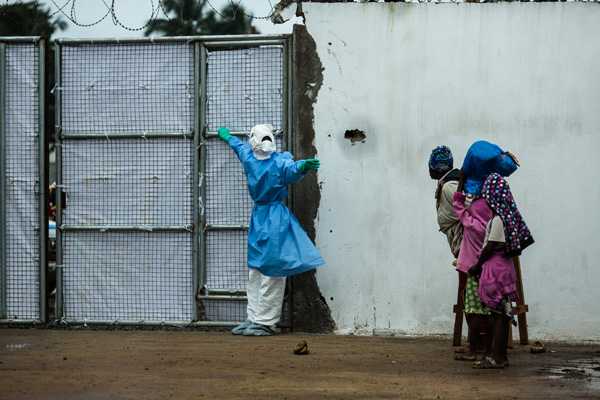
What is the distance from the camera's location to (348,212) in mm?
9586

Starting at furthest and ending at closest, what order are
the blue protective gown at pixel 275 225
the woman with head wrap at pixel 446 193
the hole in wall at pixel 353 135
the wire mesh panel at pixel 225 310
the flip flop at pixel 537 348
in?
the wire mesh panel at pixel 225 310, the hole in wall at pixel 353 135, the blue protective gown at pixel 275 225, the flip flop at pixel 537 348, the woman with head wrap at pixel 446 193

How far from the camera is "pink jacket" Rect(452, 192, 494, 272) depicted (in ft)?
25.4

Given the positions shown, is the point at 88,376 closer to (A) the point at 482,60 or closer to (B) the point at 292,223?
(B) the point at 292,223

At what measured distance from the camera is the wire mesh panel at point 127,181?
9883 millimetres

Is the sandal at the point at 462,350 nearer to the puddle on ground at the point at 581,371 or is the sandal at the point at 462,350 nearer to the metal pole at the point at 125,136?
the puddle on ground at the point at 581,371

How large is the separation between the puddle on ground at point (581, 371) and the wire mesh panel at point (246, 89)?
3.23m

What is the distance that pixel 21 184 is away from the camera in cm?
1005

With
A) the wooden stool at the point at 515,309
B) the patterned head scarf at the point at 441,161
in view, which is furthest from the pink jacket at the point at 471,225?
the wooden stool at the point at 515,309

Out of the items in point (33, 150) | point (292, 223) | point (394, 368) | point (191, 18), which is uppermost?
point (191, 18)

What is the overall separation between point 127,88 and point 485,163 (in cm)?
363

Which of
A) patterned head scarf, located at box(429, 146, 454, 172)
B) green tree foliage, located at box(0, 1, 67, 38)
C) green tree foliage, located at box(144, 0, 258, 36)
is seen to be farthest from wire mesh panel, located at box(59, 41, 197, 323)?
green tree foliage, located at box(144, 0, 258, 36)

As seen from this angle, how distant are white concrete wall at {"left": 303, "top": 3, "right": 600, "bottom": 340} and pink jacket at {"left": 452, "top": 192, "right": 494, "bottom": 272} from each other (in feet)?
5.23

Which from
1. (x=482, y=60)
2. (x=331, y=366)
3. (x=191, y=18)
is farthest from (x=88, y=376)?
(x=191, y=18)

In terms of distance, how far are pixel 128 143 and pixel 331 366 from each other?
3174 millimetres
